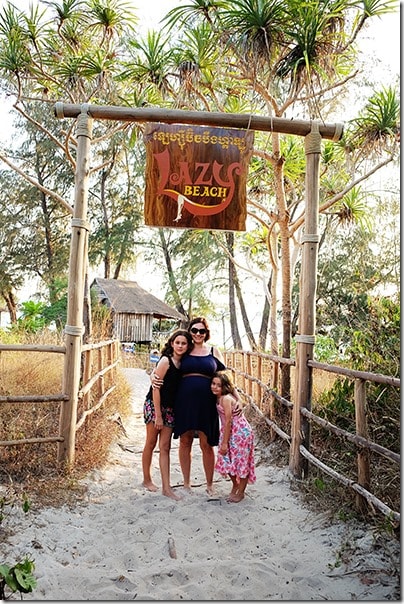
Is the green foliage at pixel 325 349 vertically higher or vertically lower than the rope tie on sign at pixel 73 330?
lower

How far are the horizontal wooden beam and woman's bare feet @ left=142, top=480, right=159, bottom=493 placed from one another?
3005 millimetres

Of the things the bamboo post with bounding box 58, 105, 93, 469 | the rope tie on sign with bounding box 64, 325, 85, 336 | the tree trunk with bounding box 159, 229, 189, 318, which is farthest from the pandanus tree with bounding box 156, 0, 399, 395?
the tree trunk with bounding box 159, 229, 189, 318

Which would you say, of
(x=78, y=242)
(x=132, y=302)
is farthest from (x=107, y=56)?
(x=132, y=302)

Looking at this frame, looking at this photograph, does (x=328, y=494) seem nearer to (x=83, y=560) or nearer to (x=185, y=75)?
(x=83, y=560)

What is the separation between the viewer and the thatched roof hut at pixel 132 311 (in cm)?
2014

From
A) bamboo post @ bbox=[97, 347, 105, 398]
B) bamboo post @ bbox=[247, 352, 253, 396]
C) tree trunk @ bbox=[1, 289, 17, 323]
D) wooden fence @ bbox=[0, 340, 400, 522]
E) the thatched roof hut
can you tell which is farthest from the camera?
tree trunk @ bbox=[1, 289, 17, 323]

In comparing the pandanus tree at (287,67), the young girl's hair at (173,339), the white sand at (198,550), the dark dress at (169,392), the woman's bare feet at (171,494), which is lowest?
the white sand at (198,550)

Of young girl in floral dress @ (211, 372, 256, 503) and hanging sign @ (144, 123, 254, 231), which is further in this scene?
hanging sign @ (144, 123, 254, 231)

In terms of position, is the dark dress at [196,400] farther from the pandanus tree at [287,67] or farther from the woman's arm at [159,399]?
the pandanus tree at [287,67]

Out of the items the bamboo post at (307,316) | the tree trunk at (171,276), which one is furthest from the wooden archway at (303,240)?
the tree trunk at (171,276)

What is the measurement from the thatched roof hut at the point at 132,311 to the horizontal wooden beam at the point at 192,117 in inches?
598

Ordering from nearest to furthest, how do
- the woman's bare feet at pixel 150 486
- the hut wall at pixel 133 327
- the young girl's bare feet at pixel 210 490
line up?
1. the young girl's bare feet at pixel 210 490
2. the woman's bare feet at pixel 150 486
3. the hut wall at pixel 133 327

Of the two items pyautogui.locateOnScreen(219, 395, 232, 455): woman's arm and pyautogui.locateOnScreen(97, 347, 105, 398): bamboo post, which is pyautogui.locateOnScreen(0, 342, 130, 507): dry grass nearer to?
pyautogui.locateOnScreen(97, 347, 105, 398): bamboo post

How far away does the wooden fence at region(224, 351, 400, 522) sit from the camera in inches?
126
